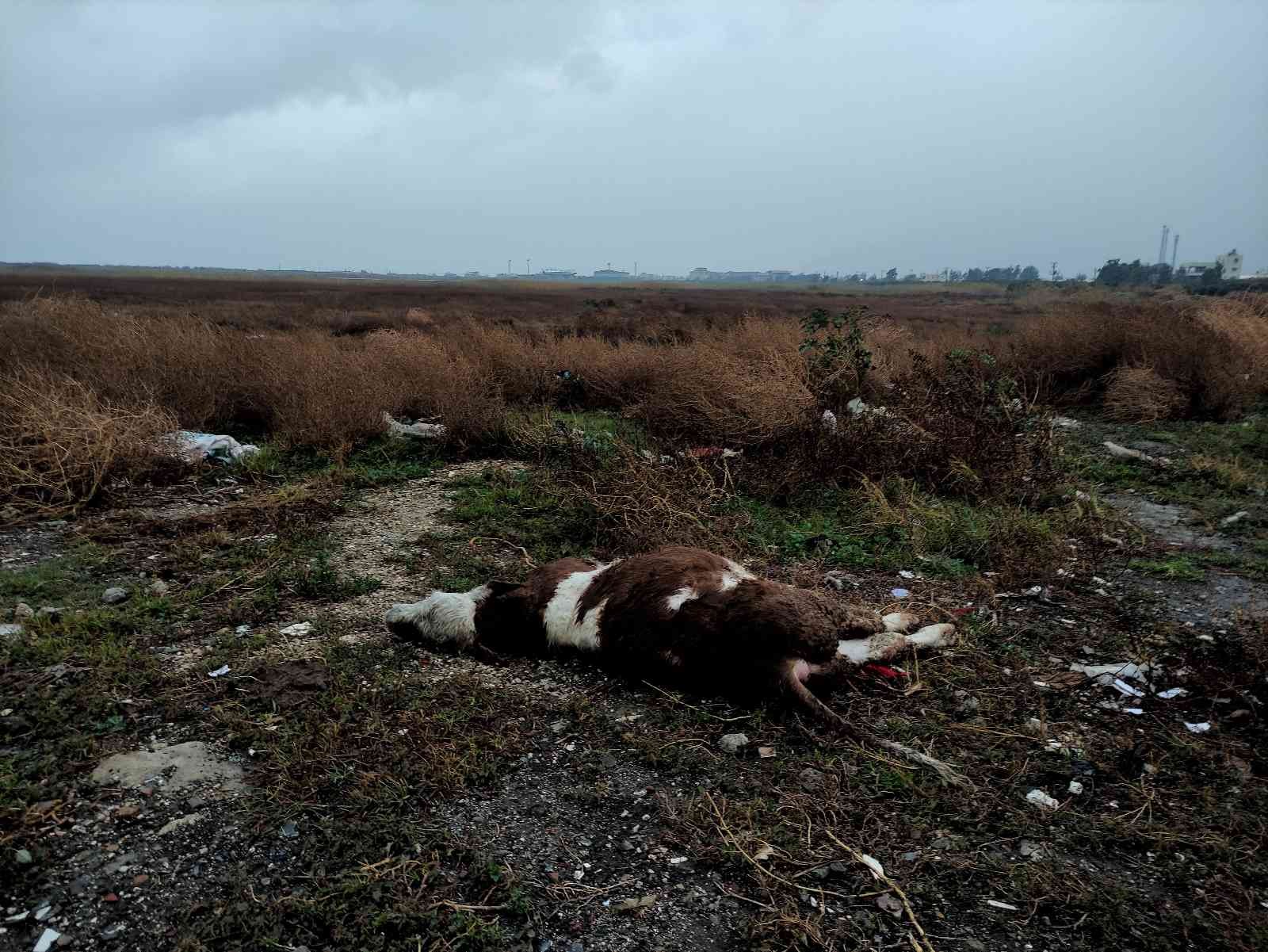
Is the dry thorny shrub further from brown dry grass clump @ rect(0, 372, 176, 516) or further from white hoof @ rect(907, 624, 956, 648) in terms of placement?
white hoof @ rect(907, 624, 956, 648)

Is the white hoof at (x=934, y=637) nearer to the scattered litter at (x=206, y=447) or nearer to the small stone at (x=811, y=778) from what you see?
the small stone at (x=811, y=778)

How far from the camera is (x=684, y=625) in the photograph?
Result: 342cm

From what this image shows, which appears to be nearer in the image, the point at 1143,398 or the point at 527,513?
the point at 527,513

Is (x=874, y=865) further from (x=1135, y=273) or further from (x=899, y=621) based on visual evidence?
(x=1135, y=273)

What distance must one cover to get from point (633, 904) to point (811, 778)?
91 cm

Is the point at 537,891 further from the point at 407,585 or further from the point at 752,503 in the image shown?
the point at 752,503

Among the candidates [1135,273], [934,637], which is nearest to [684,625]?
[934,637]

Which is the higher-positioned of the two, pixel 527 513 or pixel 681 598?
pixel 681 598

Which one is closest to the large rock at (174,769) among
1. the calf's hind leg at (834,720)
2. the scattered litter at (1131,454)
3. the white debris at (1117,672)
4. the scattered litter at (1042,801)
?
the calf's hind leg at (834,720)

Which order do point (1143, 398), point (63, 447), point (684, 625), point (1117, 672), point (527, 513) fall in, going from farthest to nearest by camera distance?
1. point (1143, 398)
2. point (63, 447)
3. point (527, 513)
4. point (1117, 672)
5. point (684, 625)

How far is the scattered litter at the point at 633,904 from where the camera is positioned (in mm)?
2338

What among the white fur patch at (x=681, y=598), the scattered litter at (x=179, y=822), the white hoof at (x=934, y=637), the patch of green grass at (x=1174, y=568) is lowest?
the scattered litter at (x=179, y=822)

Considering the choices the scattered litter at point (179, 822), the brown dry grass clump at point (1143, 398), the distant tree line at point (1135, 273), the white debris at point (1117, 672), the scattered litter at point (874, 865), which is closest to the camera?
the scattered litter at point (874, 865)

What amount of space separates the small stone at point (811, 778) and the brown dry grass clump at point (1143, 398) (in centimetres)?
1021
